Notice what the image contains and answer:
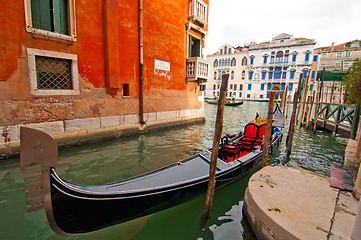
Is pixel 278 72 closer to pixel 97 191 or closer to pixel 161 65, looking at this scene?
pixel 161 65

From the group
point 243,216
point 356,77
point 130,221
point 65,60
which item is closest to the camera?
point 130,221

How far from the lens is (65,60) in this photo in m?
5.31

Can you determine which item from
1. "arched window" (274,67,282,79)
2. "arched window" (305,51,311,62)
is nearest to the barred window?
"arched window" (274,67,282,79)

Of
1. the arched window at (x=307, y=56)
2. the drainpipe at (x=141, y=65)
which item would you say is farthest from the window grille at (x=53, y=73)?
the arched window at (x=307, y=56)

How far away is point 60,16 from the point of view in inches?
203

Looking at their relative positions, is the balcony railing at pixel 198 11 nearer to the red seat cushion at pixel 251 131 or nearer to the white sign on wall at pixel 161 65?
the white sign on wall at pixel 161 65

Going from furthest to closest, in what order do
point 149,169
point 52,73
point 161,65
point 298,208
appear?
1. point 161,65
2. point 52,73
3. point 149,169
4. point 298,208

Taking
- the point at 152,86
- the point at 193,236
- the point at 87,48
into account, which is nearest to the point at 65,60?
the point at 87,48

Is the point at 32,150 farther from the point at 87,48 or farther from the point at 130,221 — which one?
the point at 87,48

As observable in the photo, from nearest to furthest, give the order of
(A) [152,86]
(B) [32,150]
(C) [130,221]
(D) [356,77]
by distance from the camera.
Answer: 1. (B) [32,150]
2. (C) [130,221]
3. (D) [356,77]
4. (A) [152,86]

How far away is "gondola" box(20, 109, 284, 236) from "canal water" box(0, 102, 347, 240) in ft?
0.69

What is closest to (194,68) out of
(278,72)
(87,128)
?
(87,128)

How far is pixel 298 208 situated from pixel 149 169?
10.1 ft

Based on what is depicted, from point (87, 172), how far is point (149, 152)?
6.17 feet
